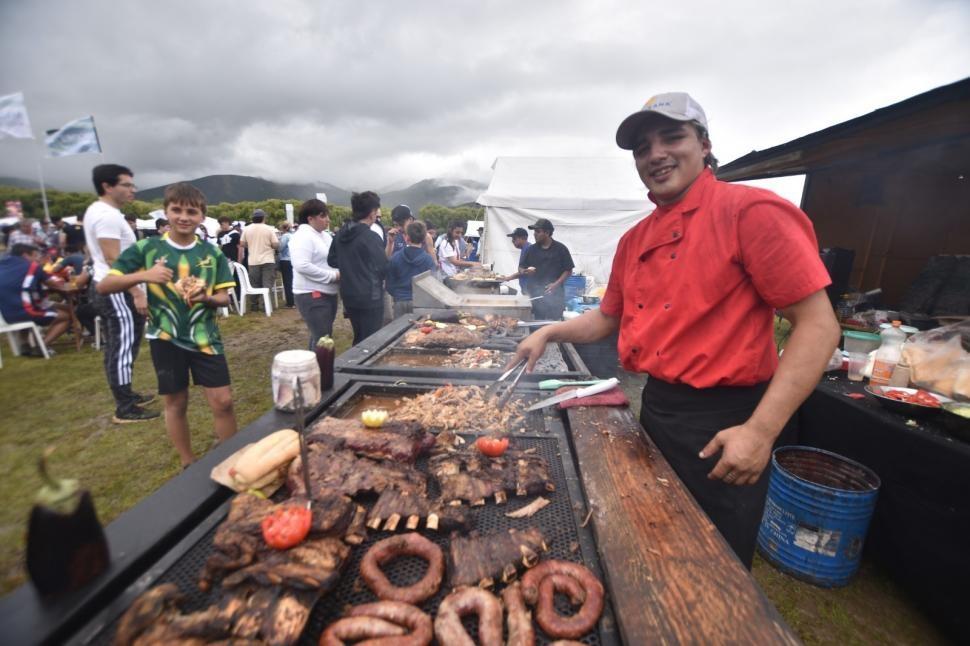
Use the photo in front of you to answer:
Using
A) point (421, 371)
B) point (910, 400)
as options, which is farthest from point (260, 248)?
point (910, 400)

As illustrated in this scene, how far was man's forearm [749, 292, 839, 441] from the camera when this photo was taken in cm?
175

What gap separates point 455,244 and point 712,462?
13084 mm

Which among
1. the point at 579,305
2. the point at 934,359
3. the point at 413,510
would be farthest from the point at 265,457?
the point at 579,305

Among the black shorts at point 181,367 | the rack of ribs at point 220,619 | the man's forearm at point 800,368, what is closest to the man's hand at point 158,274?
the black shorts at point 181,367

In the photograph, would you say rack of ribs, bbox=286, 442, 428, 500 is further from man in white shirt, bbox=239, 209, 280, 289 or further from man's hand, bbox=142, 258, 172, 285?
man in white shirt, bbox=239, 209, 280, 289

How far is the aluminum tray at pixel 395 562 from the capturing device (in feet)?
4.44

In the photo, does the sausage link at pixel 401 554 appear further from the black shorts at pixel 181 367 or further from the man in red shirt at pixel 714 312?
Result: the black shorts at pixel 181 367

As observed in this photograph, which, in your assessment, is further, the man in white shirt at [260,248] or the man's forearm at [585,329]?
the man in white shirt at [260,248]

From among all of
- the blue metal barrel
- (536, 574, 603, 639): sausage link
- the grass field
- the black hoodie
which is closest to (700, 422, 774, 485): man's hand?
(536, 574, 603, 639): sausage link

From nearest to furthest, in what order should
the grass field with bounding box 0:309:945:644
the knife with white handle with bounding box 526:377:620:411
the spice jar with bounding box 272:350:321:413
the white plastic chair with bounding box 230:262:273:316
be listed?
the spice jar with bounding box 272:350:321:413 < the knife with white handle with bounding box 526:377:620:411 < the grass field with bounding box 0:309:945:644 < the white plastic chair with bounding box 230:262:273:316

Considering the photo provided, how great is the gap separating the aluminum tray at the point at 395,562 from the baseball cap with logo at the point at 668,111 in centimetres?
188

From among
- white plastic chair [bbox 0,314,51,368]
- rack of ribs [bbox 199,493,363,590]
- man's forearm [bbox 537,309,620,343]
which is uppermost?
man's forearm [bbox 537,309,620,343]

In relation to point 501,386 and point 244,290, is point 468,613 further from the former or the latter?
point 244,290

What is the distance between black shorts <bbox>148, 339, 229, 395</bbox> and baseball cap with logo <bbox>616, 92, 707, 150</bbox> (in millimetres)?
3804
